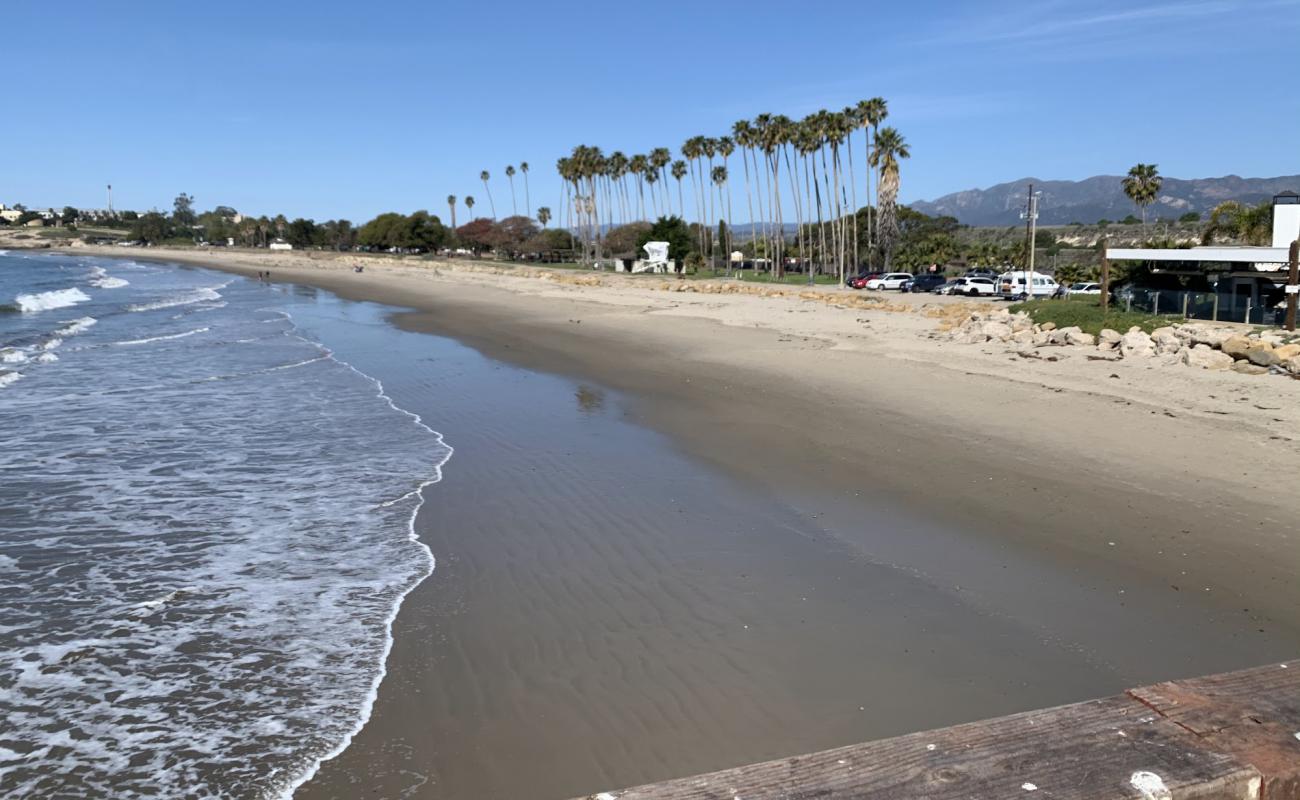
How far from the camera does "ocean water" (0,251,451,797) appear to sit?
5.02 m

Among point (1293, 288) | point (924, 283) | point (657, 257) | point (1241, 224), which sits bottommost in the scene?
point (924, 283)

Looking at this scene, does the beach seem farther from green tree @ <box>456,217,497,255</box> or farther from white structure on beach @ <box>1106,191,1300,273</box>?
green tree @ <box>456,217,497,255</box>

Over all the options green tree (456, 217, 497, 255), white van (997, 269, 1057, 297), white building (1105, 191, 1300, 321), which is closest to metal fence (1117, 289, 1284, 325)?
white building (1105, 191, 1300, 321)

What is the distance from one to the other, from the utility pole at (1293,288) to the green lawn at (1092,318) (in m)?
2.36

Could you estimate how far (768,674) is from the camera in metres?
5.83

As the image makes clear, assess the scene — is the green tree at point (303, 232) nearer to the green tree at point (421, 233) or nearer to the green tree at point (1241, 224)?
the green tree at point (421, 233)

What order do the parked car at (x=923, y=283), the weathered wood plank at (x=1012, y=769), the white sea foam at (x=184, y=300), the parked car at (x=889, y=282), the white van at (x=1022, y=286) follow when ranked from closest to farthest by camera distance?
the weathered wood plank at (x=1012, y=769), the white van at (x=1022, y=286), the white sea foam at (x=184, y=300), the parked car at (x=923, y=283), the parked car at (x=889, y=282)

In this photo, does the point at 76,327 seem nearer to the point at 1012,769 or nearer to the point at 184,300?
the point at 184,300

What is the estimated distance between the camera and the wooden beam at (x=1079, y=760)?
2057 millimetres

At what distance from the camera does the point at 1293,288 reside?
21.0 metres

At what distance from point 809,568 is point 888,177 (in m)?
58.9

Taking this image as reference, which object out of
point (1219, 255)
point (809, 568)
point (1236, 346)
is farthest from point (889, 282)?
point (809, 568)

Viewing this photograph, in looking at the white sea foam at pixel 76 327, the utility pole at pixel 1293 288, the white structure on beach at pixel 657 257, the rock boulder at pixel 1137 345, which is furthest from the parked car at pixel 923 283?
the white sea foam at pixel 76 327

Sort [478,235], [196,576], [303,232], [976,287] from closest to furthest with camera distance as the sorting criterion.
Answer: [196,576] < [976,287] < [478,235] < [303,232]
